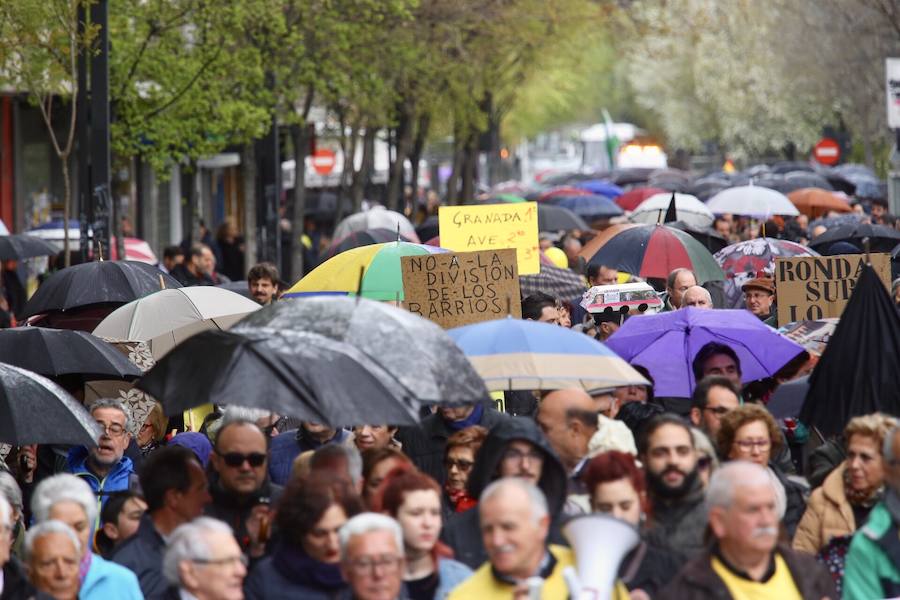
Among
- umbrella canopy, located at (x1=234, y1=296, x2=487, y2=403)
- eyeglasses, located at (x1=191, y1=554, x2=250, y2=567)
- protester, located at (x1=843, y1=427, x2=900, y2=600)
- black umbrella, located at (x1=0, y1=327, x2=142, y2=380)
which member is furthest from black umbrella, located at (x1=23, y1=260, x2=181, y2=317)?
protester, located at (x1=843, y1=427, x2=900, y2=600)

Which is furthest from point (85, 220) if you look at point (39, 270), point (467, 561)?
point (467, 561)

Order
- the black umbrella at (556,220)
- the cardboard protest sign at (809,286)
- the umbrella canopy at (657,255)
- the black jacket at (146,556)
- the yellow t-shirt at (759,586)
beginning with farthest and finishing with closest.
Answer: the black umbrella at (556,220), the umbrella canopy at (657,255), the cardboard protest sign at (809,286), the black jacket at (146,556), the yellow t-shirt at (759,586)

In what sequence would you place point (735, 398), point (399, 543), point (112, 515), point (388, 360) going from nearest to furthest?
→ point (399, 543)
point (388, 360)
point (112, 515)
point (735, 398)

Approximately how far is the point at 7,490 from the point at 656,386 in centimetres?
361

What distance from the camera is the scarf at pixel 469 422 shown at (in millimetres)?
9602

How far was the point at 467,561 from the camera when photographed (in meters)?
7.43

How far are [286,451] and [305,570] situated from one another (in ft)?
8.01

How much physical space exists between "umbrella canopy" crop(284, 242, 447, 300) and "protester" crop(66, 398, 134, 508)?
2589mm

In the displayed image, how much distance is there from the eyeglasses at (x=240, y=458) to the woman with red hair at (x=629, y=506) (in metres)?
1.44

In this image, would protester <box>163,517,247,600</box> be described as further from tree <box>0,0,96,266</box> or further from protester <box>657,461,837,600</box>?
tree <box>0,0,96,266</box>

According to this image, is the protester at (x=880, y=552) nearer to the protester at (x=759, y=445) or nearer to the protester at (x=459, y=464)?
the protester at (x=759, y=445)

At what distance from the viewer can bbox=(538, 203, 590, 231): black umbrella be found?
24938 mm

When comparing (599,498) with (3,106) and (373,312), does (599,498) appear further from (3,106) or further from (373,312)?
(3,106)

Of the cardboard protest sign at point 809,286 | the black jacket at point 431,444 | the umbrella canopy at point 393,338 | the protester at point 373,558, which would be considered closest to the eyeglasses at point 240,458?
the umbrella canopy at point 393,338
